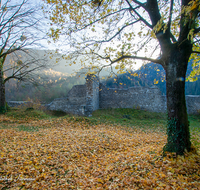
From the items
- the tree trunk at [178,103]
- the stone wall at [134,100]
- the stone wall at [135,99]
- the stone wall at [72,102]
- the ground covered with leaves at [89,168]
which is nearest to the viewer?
the ground covered with leaves at [89,168]

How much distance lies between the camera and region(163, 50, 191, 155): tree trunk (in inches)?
128

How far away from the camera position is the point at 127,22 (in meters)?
4.50

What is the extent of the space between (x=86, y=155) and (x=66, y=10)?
5.05 meters

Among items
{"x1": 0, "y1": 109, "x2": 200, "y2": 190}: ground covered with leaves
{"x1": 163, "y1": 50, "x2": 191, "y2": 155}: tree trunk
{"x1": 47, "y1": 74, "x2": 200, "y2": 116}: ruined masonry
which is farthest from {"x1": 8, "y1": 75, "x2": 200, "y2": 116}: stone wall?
{"x1": 163, "y1": 50, "x2": 191, "y2": 155}: tree trunk

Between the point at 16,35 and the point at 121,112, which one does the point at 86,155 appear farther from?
the point at 16,35

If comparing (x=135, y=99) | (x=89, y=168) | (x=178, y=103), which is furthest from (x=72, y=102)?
(x=178, y=103)

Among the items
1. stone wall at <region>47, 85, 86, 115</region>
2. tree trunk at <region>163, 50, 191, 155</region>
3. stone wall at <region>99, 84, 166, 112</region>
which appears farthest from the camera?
stone wall at <region>99, 84, 166, 112</region>

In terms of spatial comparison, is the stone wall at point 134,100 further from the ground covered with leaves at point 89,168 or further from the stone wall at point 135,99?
the ground covered with leaves at point 89,168

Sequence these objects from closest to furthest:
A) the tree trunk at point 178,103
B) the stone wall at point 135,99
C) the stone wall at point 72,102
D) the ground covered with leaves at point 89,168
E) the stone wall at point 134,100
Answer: the ground covered with leaves at point 89,168
the tree trunk at point 178,103
the stone wall at point 72,102
the stone wall at point 134,100
the stone wall at point 135,99

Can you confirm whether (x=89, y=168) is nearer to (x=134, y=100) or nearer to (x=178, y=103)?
(x=178, y=103)

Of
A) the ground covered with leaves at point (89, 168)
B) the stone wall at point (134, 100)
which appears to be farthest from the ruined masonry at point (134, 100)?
the ground covered with leaves at point (89, 168)

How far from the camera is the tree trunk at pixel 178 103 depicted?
3.25 meters

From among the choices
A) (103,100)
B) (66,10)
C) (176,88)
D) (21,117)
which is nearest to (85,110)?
(103,100)

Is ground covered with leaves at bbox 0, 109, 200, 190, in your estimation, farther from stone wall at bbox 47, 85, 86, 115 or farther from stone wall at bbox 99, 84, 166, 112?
stone wall at bbox 99, 84, 166, 112
